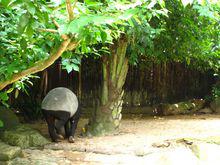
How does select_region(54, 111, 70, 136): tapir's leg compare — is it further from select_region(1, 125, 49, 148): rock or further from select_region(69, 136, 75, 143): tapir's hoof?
select_region(1, 125, 49, 148): rock

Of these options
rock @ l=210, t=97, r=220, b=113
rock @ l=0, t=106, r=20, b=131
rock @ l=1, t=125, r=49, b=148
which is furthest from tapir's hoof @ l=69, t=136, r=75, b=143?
rock @ l=210, t=97, r=220, b=113

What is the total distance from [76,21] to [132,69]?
887 cm

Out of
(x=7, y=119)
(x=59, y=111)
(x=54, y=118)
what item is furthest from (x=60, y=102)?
(x=7, y=119)

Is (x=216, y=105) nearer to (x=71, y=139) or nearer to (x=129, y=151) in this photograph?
(x=71, y=139)

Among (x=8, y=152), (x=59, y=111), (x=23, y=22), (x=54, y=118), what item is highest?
(x=23, y=22)

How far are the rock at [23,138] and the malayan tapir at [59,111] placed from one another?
289 millimetres

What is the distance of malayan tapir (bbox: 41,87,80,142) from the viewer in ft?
19.3

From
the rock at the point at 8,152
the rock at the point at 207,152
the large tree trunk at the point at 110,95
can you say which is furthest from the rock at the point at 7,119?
the rock at the point at 207,152

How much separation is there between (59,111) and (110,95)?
107cm

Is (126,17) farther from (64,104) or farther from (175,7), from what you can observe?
(175,7)

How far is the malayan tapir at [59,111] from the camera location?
19.3ft

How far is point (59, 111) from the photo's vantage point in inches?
231

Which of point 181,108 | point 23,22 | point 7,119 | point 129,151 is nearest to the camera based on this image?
point 23,22

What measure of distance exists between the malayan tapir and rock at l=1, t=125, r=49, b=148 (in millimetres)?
289
